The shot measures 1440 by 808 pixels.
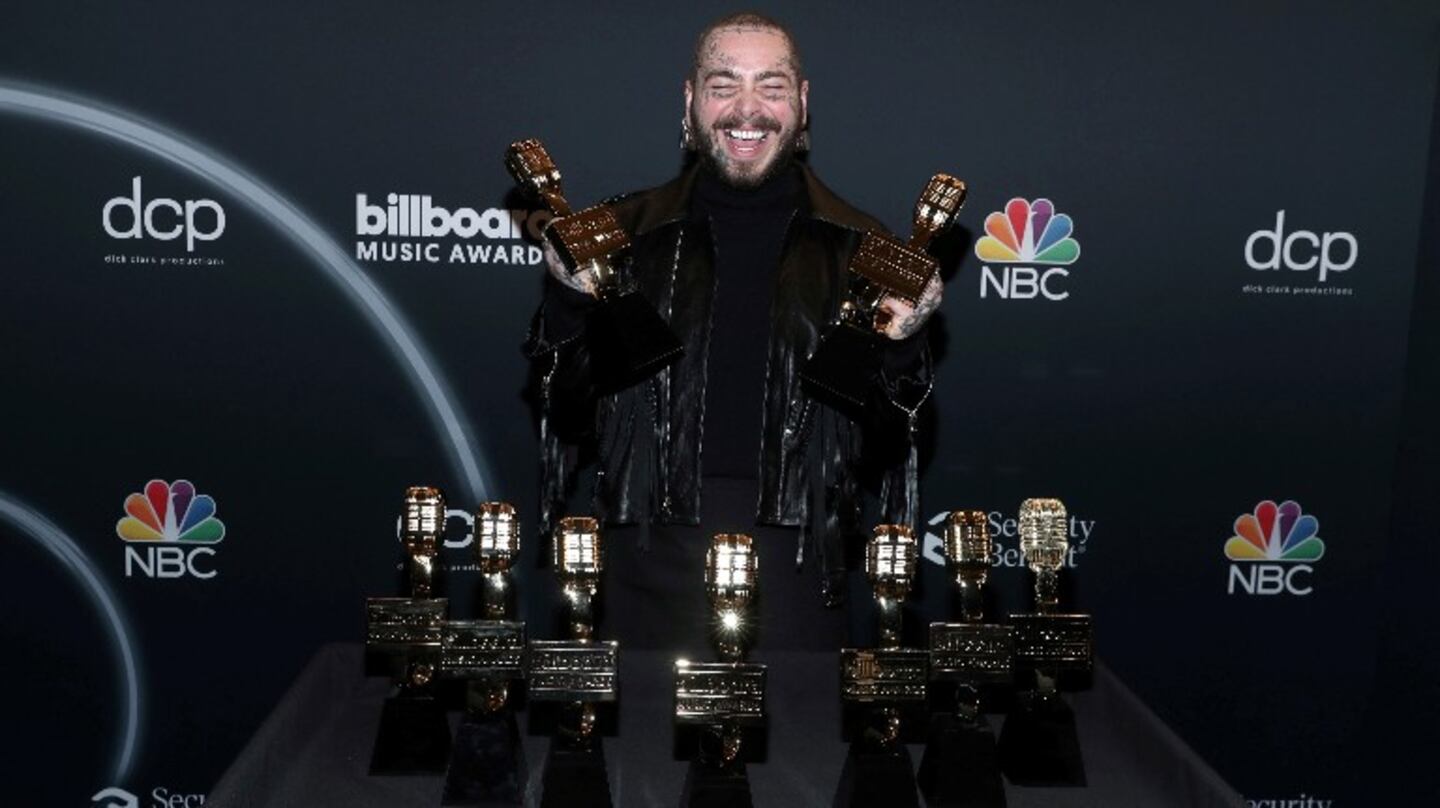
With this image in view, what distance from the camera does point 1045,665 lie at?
2055 mm

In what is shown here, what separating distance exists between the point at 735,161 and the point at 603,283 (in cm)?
44

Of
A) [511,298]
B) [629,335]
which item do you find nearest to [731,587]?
[629,335]

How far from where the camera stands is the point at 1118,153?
3.63 metres

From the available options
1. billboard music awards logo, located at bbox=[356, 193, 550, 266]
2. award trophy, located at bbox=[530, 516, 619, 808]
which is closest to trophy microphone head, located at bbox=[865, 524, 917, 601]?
award trophy, located at bbox=[530, 516, 619, 808]

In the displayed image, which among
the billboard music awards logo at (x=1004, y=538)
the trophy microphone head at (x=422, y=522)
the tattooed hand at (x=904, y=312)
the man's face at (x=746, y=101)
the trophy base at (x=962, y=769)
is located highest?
the man's face at (x=746, y=101)

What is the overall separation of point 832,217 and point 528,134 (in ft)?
3.34

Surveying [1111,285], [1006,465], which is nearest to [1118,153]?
[1111,285]

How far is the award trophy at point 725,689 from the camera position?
187 cm

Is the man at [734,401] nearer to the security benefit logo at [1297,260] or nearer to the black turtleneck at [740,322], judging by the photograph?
the black turtleneck at [740,322]

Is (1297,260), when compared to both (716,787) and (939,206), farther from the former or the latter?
(716,787)

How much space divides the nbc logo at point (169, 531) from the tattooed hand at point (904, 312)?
1951 millimetres

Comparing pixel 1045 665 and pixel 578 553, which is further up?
pixel 578 553

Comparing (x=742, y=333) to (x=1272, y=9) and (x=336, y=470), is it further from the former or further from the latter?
(x=1272, y=9)

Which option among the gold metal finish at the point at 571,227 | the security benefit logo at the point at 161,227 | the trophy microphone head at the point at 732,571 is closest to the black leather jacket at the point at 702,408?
the gold metal finish at the point at 571,227
